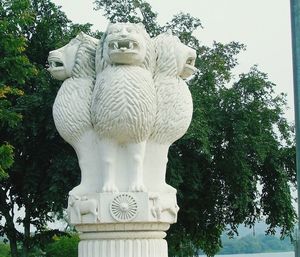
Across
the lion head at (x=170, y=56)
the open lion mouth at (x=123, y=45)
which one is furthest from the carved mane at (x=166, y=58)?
the open lion mouth at (x=123, y=45)

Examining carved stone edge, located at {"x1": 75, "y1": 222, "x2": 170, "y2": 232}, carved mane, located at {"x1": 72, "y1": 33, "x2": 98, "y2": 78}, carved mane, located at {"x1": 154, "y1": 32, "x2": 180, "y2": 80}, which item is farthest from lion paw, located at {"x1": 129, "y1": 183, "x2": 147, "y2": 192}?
carved mane, located at {"x1": 72, "y1": 33, "x2": 98, "y2": 78}

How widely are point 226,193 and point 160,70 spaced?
1002cm

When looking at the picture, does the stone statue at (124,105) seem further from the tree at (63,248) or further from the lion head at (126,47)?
the tree at (63,248)

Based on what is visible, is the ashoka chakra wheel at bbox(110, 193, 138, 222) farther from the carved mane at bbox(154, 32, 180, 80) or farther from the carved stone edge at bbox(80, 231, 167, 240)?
the carved mane at bbox(154, 32, 180, 80)

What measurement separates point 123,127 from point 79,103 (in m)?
0.52

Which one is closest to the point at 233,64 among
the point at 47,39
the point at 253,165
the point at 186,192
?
the point at 253,165

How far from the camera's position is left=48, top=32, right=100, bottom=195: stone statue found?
6062 millimetres

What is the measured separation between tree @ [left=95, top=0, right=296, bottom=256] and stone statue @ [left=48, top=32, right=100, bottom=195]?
779 centimetres

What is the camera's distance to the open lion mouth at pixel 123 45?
5922 mm

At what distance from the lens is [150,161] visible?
614 centimetres

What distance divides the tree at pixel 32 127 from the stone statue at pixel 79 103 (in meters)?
5.54

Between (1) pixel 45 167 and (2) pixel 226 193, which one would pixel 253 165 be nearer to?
(2) pixel 226 193

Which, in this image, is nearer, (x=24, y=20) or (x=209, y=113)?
(x=24, y=20)

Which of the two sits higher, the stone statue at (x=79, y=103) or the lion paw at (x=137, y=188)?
the stone statue at (x=79, y=103)
